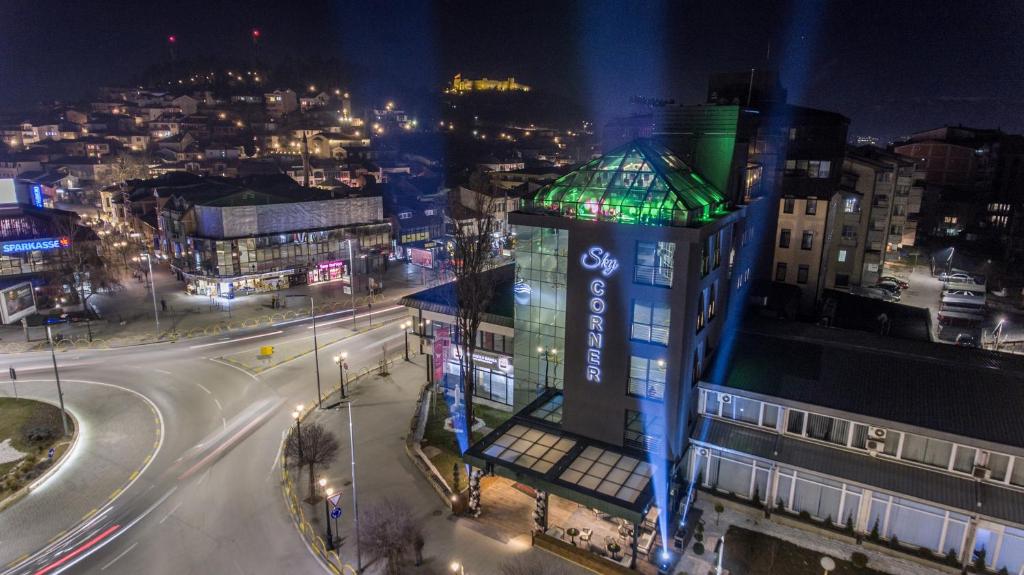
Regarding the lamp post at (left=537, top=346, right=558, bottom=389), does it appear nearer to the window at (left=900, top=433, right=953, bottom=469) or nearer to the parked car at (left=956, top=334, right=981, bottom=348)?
the window at (left=900, top=433, right=953, bottom=469)

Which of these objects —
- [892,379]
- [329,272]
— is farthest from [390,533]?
[329,272]

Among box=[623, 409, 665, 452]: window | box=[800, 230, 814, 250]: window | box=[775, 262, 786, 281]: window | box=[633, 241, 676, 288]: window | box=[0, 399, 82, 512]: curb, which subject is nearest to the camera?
box=[633, 241, 676, 288]: window

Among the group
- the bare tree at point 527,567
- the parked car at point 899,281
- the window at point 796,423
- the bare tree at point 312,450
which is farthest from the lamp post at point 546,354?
the parked car at point 899,281

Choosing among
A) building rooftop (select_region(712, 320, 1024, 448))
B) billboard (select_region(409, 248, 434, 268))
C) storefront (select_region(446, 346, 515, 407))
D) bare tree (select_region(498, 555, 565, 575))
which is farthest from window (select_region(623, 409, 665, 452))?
billboard (select_region(409, 248, 434, 268))

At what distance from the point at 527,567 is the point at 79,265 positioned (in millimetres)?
64874

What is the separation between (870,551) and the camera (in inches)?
974

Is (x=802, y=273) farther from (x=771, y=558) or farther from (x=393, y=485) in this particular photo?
(x=393, y=485)

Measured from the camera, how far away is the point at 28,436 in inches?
1358

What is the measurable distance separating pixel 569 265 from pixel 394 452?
16.0 m

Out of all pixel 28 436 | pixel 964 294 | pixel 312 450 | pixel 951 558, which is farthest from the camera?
pixel 964 294

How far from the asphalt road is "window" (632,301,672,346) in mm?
18499

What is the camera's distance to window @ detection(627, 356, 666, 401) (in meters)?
27.1

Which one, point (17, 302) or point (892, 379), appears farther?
point (17, 302)

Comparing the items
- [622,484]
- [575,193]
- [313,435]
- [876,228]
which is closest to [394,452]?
[313,435]
